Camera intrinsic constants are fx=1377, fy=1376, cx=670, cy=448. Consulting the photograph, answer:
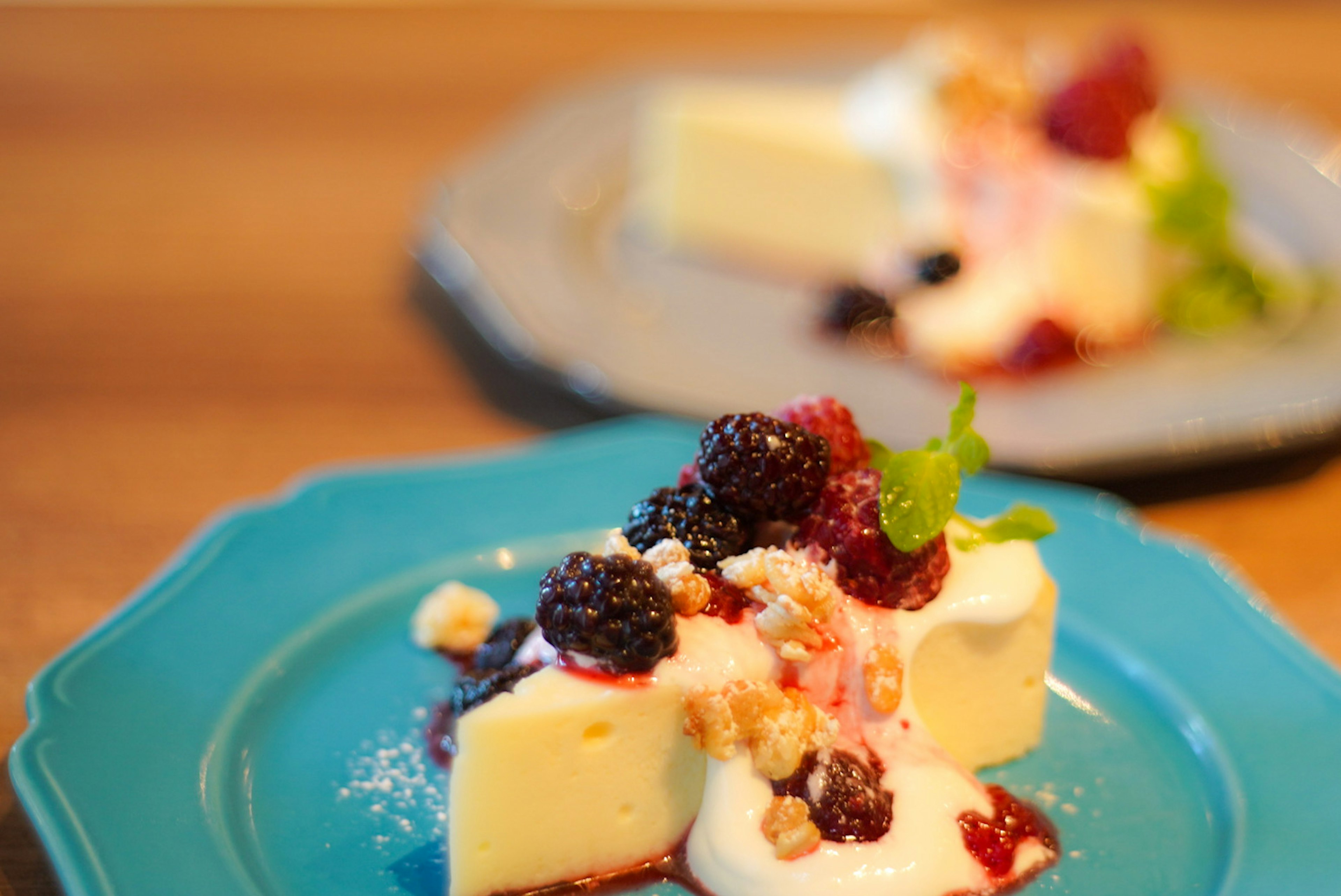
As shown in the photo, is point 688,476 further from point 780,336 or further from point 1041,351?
point 1041,351

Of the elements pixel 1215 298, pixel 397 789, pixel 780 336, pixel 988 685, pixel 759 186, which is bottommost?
pixel 397 789

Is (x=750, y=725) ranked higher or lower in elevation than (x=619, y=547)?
lower

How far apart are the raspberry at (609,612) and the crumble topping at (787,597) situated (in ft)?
0.35

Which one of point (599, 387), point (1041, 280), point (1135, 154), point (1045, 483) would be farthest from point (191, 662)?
point (1135, 154)

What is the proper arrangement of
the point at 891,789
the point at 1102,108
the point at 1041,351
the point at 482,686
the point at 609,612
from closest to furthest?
1. the point at 609,612
2. the point at 891,789
3. the point at 482,686
4. the point at 1041,351
5. the point at 1102,108

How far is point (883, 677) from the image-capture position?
153 centimetres

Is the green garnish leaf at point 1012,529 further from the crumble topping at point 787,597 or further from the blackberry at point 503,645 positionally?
the blackberry at point 503,645

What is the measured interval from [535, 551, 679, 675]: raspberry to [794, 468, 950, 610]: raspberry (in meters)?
0.22

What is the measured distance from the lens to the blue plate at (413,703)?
57.0 inches

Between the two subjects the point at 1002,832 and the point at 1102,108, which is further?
the point at 1102,108

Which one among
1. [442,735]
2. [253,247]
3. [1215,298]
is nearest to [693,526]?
[442,735]

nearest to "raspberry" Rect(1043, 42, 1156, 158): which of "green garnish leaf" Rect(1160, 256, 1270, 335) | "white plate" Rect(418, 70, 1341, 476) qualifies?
"green garnish leaf" Rect(1160, 256, 1270, 335)

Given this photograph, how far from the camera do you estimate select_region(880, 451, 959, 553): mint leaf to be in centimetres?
152

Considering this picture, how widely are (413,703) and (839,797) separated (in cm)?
57
